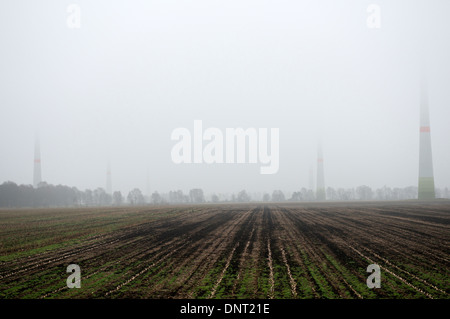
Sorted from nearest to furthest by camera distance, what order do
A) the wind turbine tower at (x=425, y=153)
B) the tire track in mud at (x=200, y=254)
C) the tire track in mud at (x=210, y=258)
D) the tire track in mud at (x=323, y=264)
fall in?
the tire track in mud at (x=323, y=264)
the tire track in mud at (x=210, y=258)
the tire track in mud at (x=200, y=254)
the wind turbine tower at (x=425, y=153)

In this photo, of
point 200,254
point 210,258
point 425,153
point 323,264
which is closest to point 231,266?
point 210,258

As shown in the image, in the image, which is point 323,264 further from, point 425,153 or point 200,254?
point 425,153

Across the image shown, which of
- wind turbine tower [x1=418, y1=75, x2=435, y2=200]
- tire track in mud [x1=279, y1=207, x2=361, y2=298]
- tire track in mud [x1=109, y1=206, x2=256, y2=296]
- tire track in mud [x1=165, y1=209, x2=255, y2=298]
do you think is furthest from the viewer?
wind turbine tower [x1=418, y1=75, x2=435, y2=200]

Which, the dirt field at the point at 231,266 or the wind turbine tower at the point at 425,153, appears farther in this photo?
the wind turbine tower at the point at 425,153

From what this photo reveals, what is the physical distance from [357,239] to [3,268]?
20.3 metres

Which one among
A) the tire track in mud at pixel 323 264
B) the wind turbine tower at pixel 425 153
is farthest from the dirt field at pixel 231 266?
the wind turbine tower at pixel 425 153

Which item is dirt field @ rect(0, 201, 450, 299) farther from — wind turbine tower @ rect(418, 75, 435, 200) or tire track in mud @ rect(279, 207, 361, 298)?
wind turbine tower @ rect(418, 75, 435, 200)

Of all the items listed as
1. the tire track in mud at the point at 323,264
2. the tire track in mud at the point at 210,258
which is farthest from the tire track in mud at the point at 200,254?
the tire track in mud at the point at 323,264

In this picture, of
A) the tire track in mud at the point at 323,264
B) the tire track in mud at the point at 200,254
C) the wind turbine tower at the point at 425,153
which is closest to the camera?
the tire track in mud at the point at 323,264

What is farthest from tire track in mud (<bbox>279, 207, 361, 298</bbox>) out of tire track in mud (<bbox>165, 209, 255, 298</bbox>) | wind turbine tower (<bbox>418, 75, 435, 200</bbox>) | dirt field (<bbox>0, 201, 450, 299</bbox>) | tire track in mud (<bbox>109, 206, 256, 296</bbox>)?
wind turbine tower (<bbox>418, 75, 435, 200</bbox>)

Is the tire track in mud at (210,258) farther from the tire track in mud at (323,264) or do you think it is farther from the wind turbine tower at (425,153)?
the wind turbine tower at (425,153)

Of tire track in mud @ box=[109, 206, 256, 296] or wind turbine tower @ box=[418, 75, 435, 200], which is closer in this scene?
tire track in mud @ box=[109, 206, 256, 296]

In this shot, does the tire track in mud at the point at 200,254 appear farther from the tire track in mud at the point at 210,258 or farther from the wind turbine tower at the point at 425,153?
the wind turbine tower at the point at 425,153
